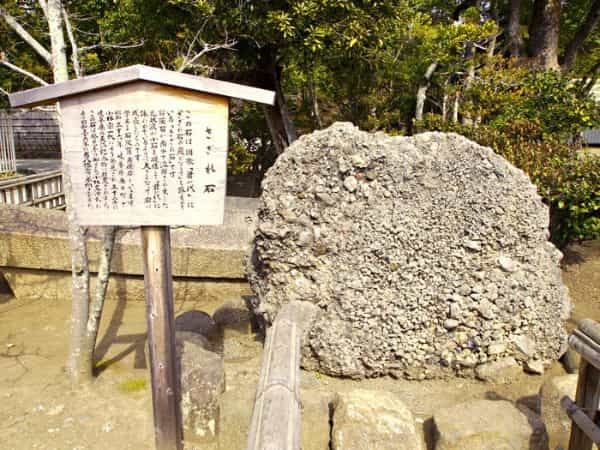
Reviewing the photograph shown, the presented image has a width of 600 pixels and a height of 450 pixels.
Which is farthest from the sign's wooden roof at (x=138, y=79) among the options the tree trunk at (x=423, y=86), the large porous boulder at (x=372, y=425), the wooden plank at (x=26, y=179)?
the tree trunk at (x=423, y=86)

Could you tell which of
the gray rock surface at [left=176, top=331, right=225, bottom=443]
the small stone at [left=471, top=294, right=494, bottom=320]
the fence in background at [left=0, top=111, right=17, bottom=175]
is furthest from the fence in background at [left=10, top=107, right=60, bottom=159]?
the small stone at [left=471, top=294, right=494, bottom=320]

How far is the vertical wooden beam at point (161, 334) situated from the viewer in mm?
2529

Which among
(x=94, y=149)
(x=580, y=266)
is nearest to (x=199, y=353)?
(x=94, y=149)

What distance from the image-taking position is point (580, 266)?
263 inches

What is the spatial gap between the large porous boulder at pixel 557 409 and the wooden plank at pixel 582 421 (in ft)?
0.90

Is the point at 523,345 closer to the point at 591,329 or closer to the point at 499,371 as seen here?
the point at 499,371

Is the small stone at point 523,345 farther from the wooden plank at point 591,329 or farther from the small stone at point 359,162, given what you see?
the small stone at point 359,162

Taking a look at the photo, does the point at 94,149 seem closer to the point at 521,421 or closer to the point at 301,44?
the point at 521,421

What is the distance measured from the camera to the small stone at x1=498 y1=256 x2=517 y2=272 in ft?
11.7

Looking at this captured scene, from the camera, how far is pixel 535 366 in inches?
141

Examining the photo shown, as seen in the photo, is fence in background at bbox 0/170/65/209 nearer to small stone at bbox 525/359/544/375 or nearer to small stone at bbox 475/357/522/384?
small stone at bbox 475/357/522/384

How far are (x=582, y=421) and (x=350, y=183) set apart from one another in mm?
2114

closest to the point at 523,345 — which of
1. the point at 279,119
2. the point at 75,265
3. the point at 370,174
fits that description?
the point at 370,174

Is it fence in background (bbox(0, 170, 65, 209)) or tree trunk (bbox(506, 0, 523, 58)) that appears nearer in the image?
fence in background (bbox(0, 170, 65, 209))
